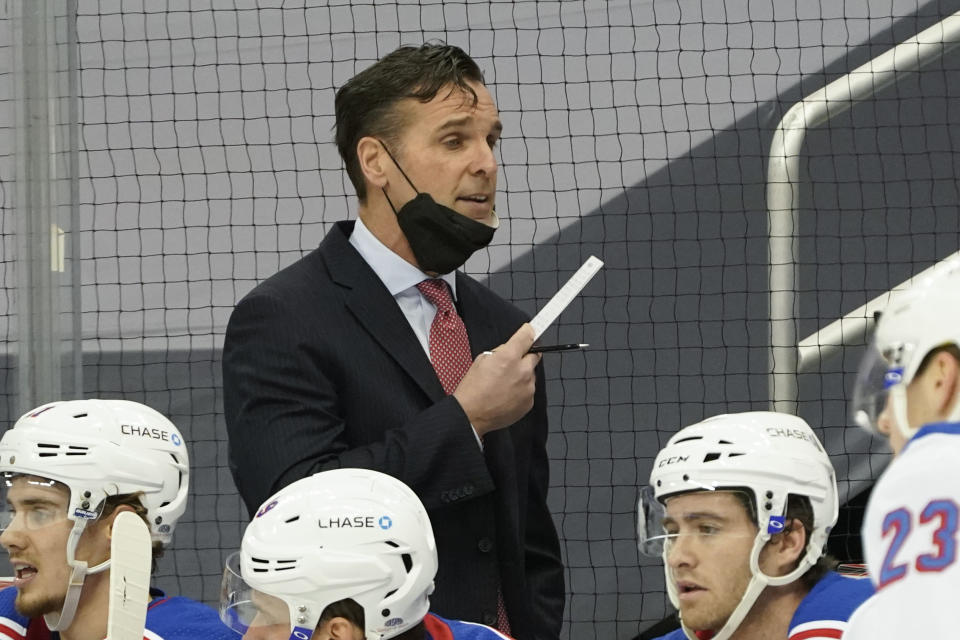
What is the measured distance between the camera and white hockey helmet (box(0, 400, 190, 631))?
3.04 meters

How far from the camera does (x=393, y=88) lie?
3209mm

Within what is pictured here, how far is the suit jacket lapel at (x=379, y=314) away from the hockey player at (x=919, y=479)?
4.54ft

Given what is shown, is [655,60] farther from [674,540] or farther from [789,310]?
[674,540]

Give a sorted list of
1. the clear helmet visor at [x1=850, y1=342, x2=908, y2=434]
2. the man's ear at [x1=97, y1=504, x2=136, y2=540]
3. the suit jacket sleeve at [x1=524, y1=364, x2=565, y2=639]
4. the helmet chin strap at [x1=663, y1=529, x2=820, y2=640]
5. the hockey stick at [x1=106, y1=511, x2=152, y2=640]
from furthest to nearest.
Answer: the suit jacket sleeve at [x1=524, y1=364, x2=565, y2=639], the man's ear at [x1=97, y1=504, x2=136, y2=540], the helmet chin strap at [x1=663, y1=529, x2=820, y2=640], the hockey stick at [x1=106, y1=511, x2=152, y2=640], the clear helmet visor at [x1=850, y1=342, x2=908, y2=434]

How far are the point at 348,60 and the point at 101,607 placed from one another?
2445 millimetres

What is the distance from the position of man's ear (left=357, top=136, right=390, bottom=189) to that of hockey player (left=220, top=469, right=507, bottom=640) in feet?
2.87

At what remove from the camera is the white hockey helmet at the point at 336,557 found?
2350 mm

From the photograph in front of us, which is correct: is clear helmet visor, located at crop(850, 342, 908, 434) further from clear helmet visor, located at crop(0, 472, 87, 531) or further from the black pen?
clear helmet visor, located at crop(0, 472, 87, 531)

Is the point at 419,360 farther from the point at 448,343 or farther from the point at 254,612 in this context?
the point at 254,612

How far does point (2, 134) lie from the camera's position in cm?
450

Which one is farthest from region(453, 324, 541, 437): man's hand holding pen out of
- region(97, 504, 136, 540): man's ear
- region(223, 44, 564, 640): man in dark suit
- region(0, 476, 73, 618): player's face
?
region(0, 476, 73, 618): player's face

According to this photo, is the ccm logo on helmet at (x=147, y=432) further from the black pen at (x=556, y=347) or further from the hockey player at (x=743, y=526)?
the hockey player at (x=743, y=526)

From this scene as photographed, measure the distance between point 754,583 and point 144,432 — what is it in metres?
1.23

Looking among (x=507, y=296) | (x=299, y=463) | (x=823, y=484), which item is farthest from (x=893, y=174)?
(x=299, y=463)
